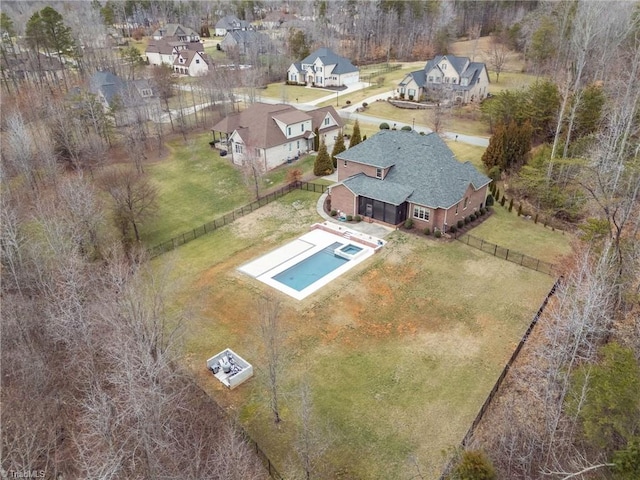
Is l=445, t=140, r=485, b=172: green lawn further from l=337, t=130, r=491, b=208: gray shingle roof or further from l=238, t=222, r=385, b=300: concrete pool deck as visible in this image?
l=238, t=222, r=385, b=300: concrete pool deck

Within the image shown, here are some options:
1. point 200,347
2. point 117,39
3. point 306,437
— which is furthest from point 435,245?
point 117,39

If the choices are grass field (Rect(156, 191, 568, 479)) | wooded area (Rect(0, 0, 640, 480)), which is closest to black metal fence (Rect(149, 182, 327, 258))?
grass field (Rect(156, 191, 568, 479))

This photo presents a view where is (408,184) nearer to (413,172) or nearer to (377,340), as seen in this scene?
(413,172)

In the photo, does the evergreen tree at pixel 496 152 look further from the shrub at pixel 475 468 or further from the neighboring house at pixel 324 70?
the neighboring house at pixel 324 70

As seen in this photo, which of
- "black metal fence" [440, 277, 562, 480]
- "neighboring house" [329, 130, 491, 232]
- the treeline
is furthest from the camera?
"neighboring house" [329, 130, 491, 232]

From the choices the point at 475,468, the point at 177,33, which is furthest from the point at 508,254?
the point at 177,33

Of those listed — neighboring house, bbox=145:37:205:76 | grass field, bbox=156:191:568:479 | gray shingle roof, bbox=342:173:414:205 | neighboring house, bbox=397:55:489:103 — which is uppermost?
neighboring house, bbox=145:37:205:76
